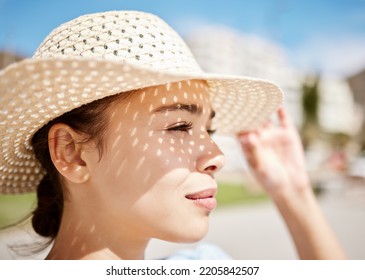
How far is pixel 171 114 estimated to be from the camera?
3.60ft

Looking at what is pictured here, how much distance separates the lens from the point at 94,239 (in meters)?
1.20

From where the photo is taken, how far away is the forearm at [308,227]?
150 centimetres

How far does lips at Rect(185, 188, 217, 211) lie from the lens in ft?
3.68

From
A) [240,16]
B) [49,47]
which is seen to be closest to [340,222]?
[240,16]

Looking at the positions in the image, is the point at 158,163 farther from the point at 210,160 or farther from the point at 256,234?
the point at 256,234

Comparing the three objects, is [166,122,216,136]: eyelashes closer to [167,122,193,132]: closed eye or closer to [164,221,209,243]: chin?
[167,122,193,132]: closed eye

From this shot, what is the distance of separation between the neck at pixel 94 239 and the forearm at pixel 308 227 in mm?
689

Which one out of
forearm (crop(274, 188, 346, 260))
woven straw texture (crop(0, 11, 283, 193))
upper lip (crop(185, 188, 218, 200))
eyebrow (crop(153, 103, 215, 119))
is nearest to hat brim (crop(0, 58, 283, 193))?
woven straw texture (crop(0, 11, 283, 193))

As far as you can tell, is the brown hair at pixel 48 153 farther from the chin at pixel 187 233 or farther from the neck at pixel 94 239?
the chin at pixel 187 233

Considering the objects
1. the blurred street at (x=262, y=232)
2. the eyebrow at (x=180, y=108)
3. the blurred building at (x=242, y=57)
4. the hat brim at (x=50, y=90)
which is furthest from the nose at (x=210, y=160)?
the blurred building at (x=242, y=57)

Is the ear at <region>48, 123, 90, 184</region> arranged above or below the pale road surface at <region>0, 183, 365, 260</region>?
above

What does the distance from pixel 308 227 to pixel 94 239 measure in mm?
889
